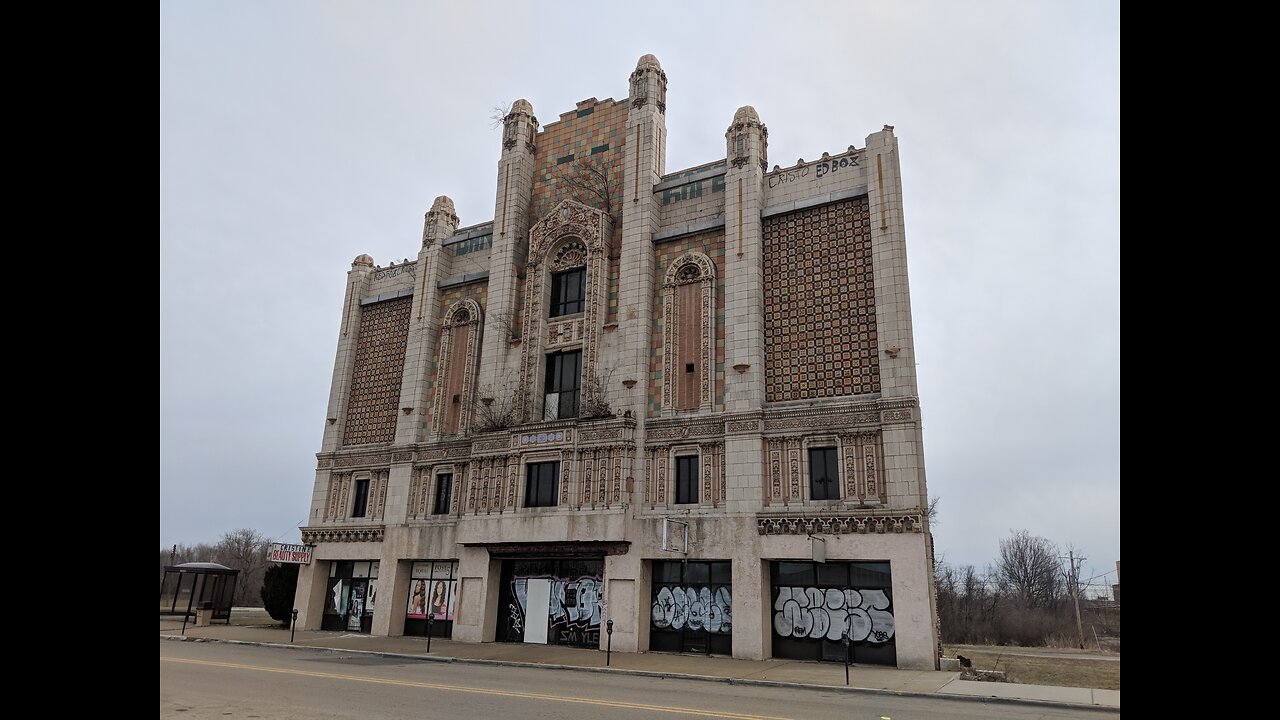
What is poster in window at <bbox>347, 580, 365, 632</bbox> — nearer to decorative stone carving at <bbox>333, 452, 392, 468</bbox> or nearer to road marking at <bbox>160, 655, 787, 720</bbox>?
decorative stone carving at <bbox>333, 452, 392, 468</bbox>

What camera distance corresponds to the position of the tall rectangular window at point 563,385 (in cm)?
3203

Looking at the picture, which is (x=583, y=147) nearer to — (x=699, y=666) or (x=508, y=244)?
(x=508, y=244)

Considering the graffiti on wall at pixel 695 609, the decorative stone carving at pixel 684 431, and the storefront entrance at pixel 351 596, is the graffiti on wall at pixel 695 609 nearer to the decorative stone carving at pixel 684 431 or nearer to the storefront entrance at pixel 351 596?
the decorative stone carving at pixel 684 431

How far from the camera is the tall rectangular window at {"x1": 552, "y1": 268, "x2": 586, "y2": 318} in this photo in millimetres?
33719

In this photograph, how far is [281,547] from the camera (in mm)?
34781

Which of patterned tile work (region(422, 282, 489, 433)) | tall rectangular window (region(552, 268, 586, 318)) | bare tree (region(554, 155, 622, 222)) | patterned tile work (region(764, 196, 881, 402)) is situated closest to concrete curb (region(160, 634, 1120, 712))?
patterned tile work (region(764, 196, 881, 402))

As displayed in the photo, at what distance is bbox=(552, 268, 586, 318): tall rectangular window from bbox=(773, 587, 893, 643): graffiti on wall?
15743 millimetres

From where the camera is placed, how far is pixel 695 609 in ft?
87.2

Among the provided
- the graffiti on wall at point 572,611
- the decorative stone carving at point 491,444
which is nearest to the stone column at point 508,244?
the decorative stone carving at point 491,444

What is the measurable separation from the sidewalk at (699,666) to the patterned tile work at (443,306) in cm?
1104


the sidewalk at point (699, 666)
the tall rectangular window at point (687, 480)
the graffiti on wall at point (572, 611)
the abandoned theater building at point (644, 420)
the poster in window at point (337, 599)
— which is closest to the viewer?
the sidewalk at point (699, 666)

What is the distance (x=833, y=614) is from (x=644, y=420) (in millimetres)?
10141
